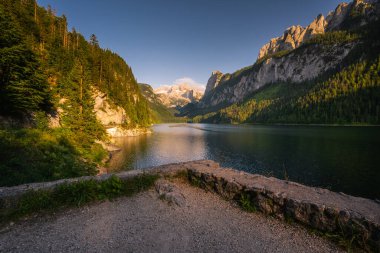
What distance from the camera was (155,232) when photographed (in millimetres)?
7594

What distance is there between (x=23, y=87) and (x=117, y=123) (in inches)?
2174

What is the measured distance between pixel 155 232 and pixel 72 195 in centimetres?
553

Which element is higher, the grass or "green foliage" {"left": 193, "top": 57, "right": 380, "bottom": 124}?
"green foliage" {"left": 193, "top": 57, "right": 380, "bottom": 124}

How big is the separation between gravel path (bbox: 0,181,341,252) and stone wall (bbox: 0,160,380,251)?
610 millimetres

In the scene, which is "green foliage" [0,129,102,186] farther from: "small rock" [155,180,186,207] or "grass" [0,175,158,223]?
"small rock" [155,180,186,207]

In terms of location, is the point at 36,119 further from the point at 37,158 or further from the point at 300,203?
the point at 300,203

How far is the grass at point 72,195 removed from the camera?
8.31 meters

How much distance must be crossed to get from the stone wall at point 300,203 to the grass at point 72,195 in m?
0.64

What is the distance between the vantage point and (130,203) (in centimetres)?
992

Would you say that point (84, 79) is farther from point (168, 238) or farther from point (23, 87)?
point (168, 238)

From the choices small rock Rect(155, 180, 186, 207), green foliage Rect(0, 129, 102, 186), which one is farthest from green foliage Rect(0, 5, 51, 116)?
small rock Rect(155, 180, 186, 207)

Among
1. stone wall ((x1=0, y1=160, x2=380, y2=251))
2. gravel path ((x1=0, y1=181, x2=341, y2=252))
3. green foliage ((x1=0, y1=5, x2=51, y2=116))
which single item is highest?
green foliage ((x1=0, y1=5, x2=51, y2=116))

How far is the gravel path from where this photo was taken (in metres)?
6.70

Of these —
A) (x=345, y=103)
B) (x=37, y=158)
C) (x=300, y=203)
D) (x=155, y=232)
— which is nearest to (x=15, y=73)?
(x=37, y=158)
